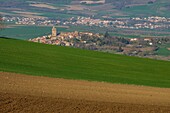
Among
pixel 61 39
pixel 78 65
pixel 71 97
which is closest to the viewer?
pixel 71 97

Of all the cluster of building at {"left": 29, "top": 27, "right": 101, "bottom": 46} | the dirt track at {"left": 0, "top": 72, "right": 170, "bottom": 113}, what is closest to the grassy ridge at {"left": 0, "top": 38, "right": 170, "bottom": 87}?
the dirt track at {"left": 0, "top": 72, "right": 170, "bottom": 113}

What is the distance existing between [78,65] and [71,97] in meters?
18.9

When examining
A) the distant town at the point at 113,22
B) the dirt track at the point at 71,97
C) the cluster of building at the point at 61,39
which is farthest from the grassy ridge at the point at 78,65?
the distant town at the point at 113,22

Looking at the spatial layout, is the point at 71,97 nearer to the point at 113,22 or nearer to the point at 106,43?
the point at 106,43

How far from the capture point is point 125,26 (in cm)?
17000

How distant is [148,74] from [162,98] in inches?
587

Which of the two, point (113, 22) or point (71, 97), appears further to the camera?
point (113, 22)

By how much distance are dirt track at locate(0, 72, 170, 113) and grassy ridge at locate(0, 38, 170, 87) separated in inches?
178

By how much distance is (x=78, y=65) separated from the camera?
146 ft

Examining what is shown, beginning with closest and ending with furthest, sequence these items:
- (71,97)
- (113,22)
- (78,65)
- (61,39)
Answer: (71,97) < (78,65) < (61,39) < (113,22)

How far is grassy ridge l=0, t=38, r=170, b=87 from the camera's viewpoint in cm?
3919

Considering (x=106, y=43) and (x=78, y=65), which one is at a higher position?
(x=78, y=65)

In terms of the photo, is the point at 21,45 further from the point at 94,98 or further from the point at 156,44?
the point at 156,44

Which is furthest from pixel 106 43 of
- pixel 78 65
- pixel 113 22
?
pixel 113 22
